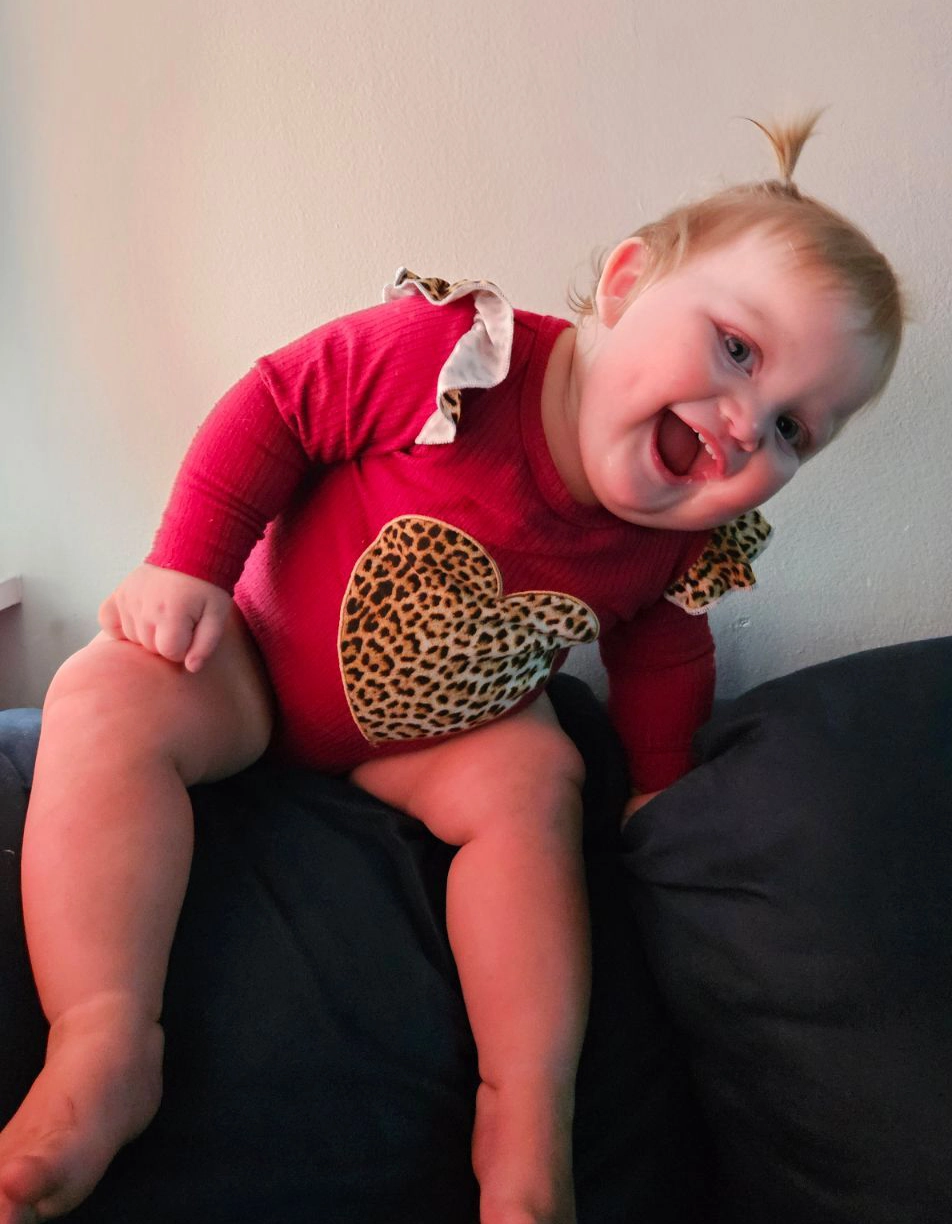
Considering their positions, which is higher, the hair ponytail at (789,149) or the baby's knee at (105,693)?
the hair ponytail at (789,149)

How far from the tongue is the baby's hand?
1.07ft

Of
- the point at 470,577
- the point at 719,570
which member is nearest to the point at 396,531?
the point at 470,577

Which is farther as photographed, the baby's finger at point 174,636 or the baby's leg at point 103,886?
the baby's finger at point 174,636

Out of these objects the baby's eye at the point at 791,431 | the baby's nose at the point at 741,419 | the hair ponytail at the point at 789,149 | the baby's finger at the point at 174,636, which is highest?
the hair ponytail at the point at 789,149

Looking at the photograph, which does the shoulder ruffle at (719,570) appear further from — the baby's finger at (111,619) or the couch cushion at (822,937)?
the baby's finger at (111,619)

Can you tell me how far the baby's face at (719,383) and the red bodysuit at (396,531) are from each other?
6cm

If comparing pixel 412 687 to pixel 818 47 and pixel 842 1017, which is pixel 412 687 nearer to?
pixel 842 1017

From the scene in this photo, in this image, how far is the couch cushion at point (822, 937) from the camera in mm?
571

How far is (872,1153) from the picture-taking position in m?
0.57

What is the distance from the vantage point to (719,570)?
0.79 m

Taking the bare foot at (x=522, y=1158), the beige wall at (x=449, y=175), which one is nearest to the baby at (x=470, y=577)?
the bare foot at (x=522, y=1158)

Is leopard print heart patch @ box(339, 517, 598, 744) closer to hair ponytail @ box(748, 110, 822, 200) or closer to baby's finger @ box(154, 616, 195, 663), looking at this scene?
baby's finger @ box(154, 616, 195, 663)

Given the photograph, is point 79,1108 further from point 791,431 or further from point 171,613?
point 791,431

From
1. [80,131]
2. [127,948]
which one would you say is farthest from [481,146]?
[127,948]
